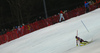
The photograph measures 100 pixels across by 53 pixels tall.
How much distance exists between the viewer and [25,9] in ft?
112

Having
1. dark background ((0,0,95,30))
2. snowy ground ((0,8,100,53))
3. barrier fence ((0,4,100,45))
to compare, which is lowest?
dark background ((0,0,95,30))

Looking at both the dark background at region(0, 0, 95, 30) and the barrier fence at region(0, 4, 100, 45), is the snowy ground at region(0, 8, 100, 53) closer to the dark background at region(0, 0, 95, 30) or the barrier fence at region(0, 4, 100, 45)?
the barrier fence at region(0, 4, 100, 45)

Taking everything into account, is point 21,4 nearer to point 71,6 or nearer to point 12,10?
point 12,10

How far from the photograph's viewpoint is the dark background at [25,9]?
33.1 m

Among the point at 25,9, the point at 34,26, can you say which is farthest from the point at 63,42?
the point at 25,9

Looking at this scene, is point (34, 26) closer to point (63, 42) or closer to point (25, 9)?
point (63, 42)

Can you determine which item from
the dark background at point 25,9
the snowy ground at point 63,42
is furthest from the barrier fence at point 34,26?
the dark background at point 25,9

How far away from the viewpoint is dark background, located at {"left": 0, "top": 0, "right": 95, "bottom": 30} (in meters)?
33.1

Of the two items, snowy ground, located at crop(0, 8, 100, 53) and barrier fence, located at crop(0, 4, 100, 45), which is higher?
snowy ground, located at crop(0, 8, 100, 53)

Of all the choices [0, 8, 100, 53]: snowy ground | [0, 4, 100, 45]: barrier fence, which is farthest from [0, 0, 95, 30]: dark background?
[0, 8, 100, 53]: snowy ground

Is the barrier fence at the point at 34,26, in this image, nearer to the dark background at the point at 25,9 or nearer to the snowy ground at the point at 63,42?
the snowy ground at the point at 63,42

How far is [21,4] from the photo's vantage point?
33875mm

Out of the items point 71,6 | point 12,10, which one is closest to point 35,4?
point 12,10

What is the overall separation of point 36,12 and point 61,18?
12.9m
